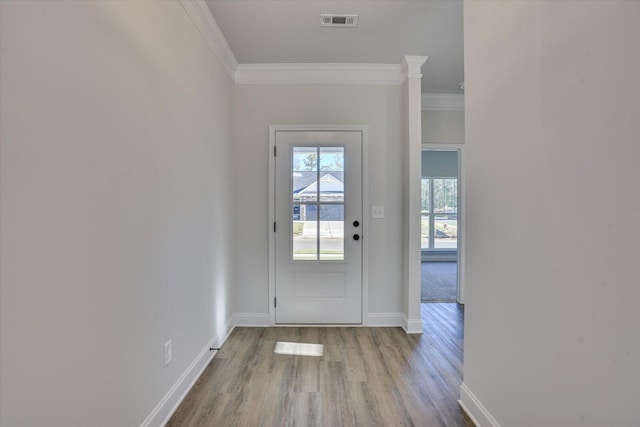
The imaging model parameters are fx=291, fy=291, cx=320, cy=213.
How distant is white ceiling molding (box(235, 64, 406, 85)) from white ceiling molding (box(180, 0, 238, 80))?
193 mm

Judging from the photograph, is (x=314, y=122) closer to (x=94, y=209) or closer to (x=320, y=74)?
(x=320, y=74)

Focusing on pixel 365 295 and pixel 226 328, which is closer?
pixel 226 328

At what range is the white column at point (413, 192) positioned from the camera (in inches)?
109

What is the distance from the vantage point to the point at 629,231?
0.82 m

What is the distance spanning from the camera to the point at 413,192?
110 inches

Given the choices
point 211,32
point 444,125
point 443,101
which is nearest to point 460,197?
point 444,125

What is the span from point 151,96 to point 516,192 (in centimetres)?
182

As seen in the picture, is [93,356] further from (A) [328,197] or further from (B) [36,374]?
(A) [328,197]

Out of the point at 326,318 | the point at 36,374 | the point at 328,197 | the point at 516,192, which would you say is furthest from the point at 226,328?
the point at 516,192

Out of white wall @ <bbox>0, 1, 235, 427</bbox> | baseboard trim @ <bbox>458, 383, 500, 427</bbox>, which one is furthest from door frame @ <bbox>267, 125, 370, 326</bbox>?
baseboard trim @ <bbox>458, 383, 500, 427</bbox>

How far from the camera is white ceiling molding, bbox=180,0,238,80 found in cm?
191

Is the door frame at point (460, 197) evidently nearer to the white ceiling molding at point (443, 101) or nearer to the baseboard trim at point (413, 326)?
the white ceiling molding at point (443, 101)

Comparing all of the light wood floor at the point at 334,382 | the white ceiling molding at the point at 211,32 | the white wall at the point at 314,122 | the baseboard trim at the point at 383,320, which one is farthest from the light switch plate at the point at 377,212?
the white ceiling molding at the point at 211,32

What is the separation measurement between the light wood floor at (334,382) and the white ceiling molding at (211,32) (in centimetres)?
244
